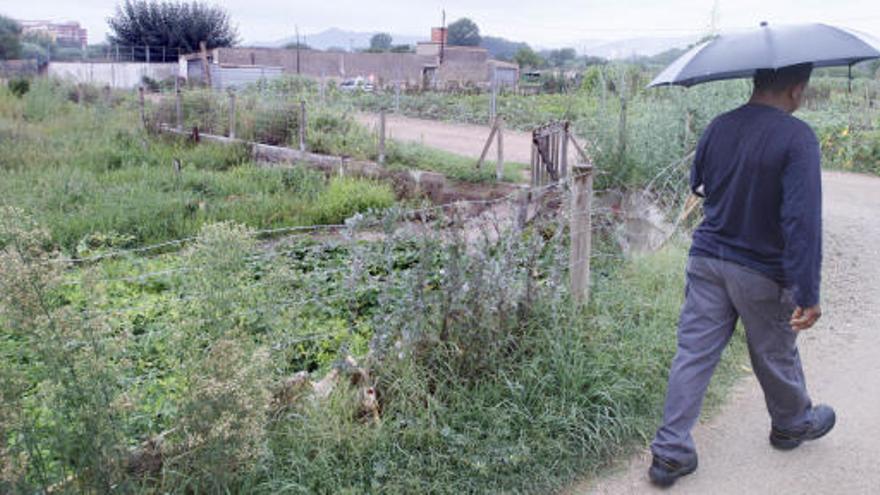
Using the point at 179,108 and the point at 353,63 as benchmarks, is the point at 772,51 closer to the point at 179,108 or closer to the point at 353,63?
the point at 179,108

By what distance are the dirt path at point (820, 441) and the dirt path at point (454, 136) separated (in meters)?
10.4

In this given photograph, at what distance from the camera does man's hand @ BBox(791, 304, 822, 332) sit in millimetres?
3164

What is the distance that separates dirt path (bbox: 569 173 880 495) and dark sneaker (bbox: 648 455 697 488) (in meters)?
0.04

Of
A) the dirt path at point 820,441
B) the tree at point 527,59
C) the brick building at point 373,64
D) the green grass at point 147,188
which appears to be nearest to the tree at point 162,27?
the brick building at point 373,64

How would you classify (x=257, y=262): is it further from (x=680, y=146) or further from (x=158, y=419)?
(x=680, y=146)

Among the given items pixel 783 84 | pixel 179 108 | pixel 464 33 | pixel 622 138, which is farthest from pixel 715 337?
pixel 464 33

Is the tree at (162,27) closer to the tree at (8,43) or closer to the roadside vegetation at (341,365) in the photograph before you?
the tree at (8,43)

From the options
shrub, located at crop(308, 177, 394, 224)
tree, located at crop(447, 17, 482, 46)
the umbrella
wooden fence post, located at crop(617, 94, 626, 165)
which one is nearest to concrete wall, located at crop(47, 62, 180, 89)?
shrub, located at crop(308, 177, 394, 224)

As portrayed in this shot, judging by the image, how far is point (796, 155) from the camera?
10.2 ft

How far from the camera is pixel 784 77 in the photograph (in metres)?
3.33

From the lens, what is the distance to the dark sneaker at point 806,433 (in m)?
3.74

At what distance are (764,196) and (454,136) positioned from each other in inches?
720

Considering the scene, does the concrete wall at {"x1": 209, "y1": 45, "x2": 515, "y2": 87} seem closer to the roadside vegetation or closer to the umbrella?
the roadside vegetation

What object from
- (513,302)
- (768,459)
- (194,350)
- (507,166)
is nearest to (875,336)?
(768,459)
